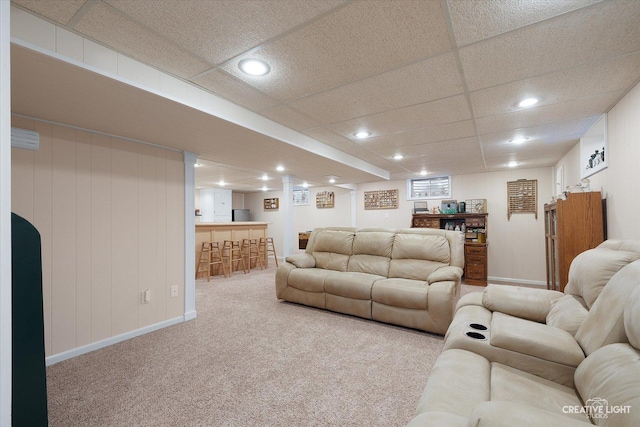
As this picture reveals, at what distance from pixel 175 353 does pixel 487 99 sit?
11.7 feet

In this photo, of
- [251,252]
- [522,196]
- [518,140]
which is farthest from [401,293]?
[251,252]

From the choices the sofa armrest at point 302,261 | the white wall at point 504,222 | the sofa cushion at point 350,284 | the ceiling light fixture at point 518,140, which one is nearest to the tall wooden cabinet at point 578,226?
the ceiling light fixture at point 518,140

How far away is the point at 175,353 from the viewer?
105 inches

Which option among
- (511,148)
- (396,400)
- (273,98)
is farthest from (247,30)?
(511,148)

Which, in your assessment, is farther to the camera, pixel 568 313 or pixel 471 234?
pixel 471 234

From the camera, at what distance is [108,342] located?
2842 millimetres

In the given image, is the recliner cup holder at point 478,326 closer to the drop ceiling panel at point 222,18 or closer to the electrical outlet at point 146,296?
the drop ceiling panel at point 222,18

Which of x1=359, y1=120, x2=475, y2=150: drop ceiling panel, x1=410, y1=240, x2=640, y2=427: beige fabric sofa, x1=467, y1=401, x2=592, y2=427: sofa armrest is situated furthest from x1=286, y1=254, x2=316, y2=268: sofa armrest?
x1=467, y1=401, x2=592, y2=427: sofa armrest

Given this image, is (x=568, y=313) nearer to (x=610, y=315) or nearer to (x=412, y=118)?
(x=610, y=315)

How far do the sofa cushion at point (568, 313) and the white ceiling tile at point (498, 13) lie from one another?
5.23 feet

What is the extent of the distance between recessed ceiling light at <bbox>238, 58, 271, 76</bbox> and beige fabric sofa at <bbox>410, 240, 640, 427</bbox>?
2.03 metres

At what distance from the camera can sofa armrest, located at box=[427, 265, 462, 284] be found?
3.19 meters

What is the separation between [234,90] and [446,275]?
283cm

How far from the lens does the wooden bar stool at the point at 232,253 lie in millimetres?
6199
